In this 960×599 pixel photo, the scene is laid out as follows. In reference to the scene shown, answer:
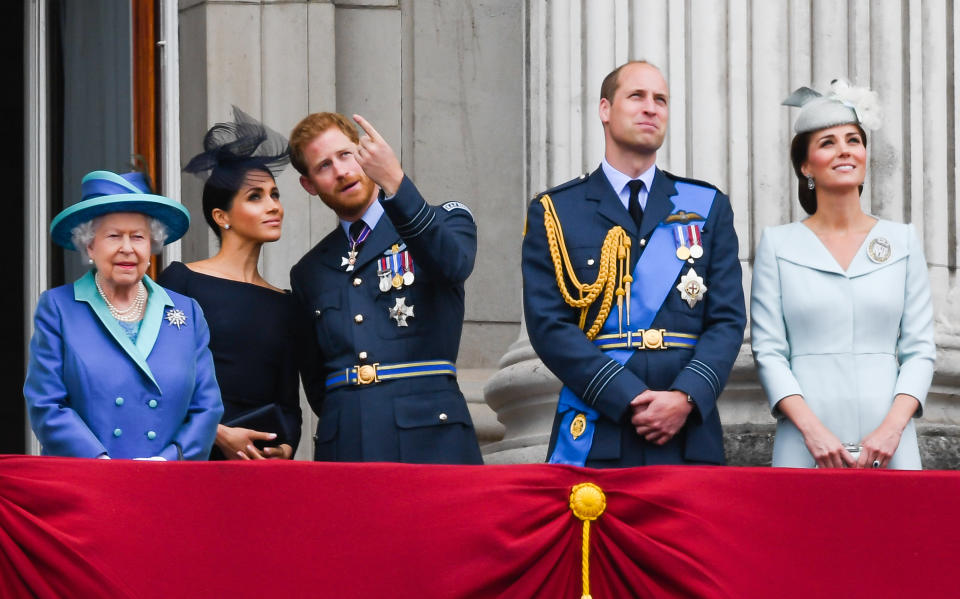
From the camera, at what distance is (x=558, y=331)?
5.12 meters

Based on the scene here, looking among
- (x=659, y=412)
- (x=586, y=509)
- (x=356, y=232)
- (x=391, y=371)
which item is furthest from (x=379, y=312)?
(x=586, y=509)

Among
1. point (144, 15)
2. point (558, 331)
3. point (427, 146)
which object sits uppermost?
point (144, 15)

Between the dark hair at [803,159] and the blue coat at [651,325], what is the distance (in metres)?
0.25

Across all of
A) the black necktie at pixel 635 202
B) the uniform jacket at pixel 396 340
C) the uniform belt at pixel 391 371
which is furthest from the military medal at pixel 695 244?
the uniform belt at pixel 391 371

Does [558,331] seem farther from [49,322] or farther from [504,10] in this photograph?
[504,10]

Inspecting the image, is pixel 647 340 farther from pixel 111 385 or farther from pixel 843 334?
pixel 111 385

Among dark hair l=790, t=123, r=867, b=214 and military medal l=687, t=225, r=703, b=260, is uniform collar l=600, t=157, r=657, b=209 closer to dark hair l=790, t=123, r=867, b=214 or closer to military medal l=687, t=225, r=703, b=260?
military medal l=687, t=225, r=703, b=260

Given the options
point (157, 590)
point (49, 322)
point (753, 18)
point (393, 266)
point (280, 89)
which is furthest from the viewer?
point (280, 89)

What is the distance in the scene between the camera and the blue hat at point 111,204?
509 centimetres

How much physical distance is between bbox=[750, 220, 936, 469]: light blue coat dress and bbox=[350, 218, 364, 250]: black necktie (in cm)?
117

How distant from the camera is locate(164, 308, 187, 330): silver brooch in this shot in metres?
5.15

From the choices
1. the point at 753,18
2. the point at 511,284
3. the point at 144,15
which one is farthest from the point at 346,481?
the point at 144,15

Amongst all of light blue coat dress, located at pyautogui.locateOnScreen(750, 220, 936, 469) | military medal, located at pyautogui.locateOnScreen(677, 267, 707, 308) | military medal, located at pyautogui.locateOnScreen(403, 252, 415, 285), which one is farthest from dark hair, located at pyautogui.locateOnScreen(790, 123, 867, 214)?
military medal, located at pyautogui.locateOnScreen(403, 252, 415, 285)

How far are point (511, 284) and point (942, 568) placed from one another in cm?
355
